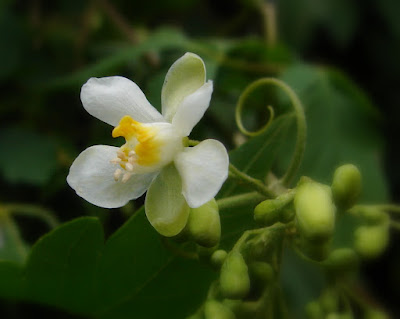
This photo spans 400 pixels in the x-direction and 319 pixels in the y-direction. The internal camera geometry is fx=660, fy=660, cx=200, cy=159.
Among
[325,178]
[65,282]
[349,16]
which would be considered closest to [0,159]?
[65,282]

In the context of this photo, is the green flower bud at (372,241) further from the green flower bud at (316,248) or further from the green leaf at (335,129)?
the green leaf at (335,129)

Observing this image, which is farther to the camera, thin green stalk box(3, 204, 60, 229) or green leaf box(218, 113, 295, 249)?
thin green stalk box(3, 204, 60, 229)

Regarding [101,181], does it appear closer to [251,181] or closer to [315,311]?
[251,181]

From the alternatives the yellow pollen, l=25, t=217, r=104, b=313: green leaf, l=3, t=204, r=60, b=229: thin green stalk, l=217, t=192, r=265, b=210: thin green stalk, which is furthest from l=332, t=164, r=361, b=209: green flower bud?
l=3, t=204, r=60, b=229: thin green stalk

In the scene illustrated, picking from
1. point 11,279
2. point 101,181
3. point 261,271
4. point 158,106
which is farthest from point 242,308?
point 158,106

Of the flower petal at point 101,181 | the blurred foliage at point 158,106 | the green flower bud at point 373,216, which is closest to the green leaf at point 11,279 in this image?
the blurred foliage at point 158,106

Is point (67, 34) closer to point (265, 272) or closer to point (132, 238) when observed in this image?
point (132, 238)

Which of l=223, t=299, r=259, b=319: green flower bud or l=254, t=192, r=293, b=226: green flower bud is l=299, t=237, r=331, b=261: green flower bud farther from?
l=223, t=299, r=259, b=319: green flower bud
